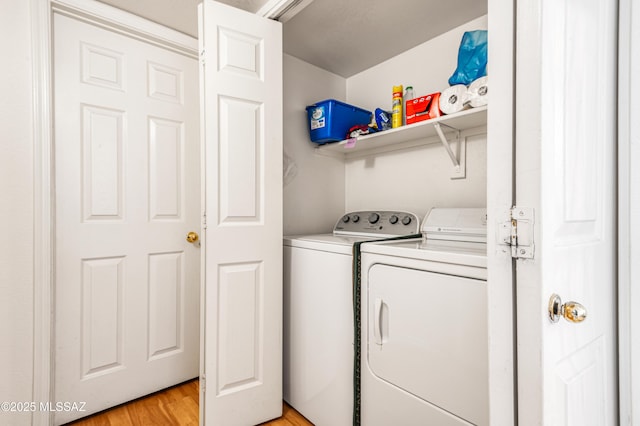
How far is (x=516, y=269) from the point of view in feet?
1.98

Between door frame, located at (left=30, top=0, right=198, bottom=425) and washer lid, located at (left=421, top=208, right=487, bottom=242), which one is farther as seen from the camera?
door frame, located at (left=30, top=0, right=198, bottom=425)

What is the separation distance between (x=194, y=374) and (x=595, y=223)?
90.2 inches

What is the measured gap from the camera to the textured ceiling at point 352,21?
167 centimetres

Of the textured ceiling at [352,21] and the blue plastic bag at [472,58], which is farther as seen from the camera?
the textured ceiling at [352,21]

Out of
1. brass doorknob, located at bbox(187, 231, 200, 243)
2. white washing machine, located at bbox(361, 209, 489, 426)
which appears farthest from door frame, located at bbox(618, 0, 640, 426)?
brass doorknob, located at bbox(187, 231, 200, 243)

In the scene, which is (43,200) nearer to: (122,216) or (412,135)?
(122,216)

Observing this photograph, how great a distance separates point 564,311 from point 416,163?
156 centimetres

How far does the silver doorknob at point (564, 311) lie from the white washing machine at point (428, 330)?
37 cm

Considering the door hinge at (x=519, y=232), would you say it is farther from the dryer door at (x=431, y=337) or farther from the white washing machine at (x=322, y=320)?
the white washing machine at (x=322, y=320)

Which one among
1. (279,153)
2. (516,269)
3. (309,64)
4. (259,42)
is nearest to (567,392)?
(516,269)

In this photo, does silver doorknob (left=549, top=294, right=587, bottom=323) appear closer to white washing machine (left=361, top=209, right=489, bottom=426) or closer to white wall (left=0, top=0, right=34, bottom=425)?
white washing machine (left=361, top=209, right=489, bottom=426)

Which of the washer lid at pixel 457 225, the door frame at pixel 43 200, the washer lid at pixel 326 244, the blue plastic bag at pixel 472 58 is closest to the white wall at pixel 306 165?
the washer lid at pixel 326 244

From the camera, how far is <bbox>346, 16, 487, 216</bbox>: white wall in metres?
1.79

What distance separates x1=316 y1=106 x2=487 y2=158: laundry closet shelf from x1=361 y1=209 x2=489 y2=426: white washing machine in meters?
0.49
